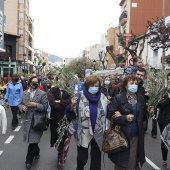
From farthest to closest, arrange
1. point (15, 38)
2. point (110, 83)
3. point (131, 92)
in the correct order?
point (15, 38)
point (110, 83)
point (131, 92)

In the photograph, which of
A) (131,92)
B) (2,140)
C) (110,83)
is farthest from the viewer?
(110,83)

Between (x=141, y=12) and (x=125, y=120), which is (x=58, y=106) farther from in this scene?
(x=141, y=12)

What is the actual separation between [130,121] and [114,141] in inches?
13.9

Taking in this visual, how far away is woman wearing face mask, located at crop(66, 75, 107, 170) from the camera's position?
4.34 meters

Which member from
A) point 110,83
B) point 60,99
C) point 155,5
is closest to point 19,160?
point 60,99

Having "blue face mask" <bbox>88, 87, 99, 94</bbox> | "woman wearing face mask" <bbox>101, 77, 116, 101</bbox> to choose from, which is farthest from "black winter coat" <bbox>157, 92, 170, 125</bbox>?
"woman wearing face mask" <bbox>101, 77, 116, 101</bbox>

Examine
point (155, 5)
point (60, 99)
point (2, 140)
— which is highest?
point (155, 5)

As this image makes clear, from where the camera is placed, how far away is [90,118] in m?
4.35

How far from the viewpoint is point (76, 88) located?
5.00m

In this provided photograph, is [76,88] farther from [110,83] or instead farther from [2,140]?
[110,83]

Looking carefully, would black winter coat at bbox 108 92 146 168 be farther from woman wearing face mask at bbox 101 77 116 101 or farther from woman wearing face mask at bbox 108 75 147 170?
woman wearing face mask at bbox 101 77 116 101

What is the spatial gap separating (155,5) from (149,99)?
39018 mm

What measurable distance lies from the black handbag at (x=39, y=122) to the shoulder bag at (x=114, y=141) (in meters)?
1.76

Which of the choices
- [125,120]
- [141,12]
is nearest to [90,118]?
[125,120]
